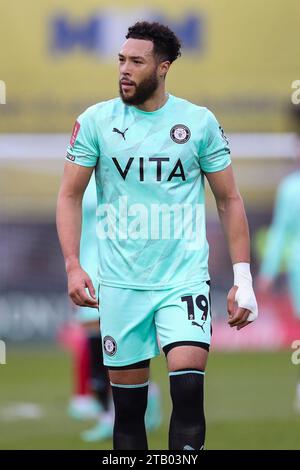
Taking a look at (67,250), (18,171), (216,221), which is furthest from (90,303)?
(18,171)

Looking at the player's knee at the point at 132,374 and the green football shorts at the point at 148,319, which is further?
the player's knee at the point at 132,374

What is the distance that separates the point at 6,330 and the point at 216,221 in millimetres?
3336

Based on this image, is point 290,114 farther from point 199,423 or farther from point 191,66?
point 199,423

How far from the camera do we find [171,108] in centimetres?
742

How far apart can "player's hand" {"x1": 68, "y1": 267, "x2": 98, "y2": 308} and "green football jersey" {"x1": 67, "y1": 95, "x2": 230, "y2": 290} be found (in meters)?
0.25

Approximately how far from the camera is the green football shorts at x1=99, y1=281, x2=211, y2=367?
7168mm

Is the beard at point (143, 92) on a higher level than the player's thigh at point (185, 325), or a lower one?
higher

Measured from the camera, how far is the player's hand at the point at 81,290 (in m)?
7.08

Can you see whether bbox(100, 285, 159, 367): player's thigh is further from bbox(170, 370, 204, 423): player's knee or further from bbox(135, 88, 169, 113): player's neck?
bbox(135, 88, 169, 113): player's neck

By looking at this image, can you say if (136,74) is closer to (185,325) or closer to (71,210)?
(71,210)

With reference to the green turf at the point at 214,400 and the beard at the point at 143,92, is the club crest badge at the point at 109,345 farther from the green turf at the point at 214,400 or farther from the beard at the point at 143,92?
the green turf at the point at 214,400

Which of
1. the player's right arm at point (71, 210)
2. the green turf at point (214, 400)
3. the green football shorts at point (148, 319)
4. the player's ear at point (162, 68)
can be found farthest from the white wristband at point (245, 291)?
the green turf at point (214, 400)

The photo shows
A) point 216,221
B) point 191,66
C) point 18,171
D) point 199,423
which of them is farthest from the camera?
point 191,66

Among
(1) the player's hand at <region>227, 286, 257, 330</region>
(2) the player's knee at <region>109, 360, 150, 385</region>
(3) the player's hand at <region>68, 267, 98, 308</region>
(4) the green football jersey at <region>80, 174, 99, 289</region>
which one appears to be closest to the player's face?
(3) the player's hand at <region>68, 267, 98, 308</region>
